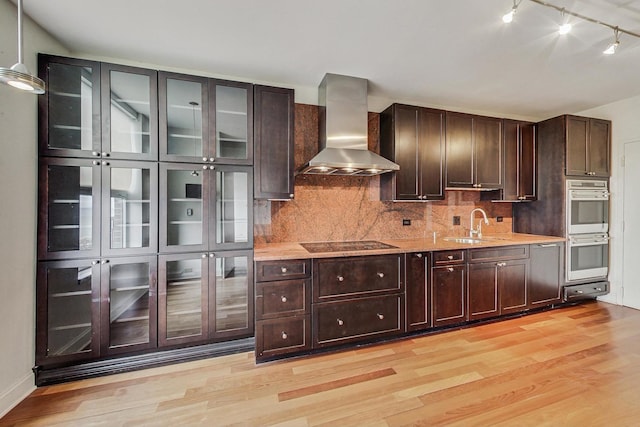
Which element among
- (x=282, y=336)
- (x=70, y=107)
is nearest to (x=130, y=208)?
(x=70, y=107)

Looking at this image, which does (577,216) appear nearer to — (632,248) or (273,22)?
(632,248)

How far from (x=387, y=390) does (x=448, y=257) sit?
4.66 feet

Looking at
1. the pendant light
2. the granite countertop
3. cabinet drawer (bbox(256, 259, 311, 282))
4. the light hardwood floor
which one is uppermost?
the pendant light

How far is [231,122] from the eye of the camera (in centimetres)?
237

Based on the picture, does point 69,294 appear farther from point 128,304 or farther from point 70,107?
point 70,107

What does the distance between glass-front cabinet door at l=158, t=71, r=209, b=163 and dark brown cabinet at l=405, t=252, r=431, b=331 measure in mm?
2104

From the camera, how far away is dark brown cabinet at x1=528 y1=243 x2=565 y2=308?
3.08 meters

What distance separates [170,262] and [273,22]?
2015 millimetres

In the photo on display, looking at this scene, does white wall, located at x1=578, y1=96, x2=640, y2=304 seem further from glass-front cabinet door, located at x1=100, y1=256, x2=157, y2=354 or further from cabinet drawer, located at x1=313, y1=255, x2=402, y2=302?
glass-front cabinet door, located at x1=100, y1=256, x2=157, y2=354

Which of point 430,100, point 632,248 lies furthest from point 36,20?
point 632,248

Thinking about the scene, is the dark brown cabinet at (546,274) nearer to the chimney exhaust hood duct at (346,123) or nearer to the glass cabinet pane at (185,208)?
the chimney exhaust hood duct at (346,123)

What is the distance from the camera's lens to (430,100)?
129 inches

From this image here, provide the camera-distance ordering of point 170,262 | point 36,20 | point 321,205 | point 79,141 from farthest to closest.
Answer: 1. point 321,205
2. point 170,262
3. point 79,141
4. point 36,20

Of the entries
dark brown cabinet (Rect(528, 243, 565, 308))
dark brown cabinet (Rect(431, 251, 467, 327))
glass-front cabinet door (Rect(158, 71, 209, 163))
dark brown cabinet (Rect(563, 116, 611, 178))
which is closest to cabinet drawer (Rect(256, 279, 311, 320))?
glass-front cabinet door (Rect(158, 71, 209, 163))
